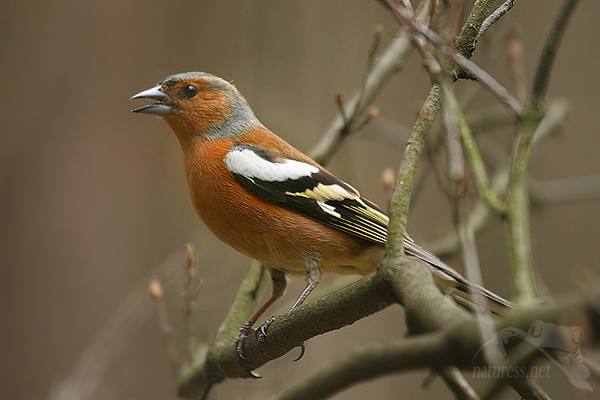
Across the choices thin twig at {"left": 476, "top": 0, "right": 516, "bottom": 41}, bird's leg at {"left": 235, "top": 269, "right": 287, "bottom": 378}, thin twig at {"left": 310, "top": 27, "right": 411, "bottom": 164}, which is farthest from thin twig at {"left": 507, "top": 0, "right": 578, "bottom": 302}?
bird's leg at {"left": 235, "top": 269, "right": 287, "bottom": 378}

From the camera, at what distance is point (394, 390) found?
639 centimetres

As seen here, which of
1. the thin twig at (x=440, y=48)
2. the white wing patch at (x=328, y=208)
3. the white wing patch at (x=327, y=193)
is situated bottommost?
the white wing patch at (x=328, y=208)

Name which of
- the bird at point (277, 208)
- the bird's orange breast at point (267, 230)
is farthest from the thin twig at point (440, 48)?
the bird's orange breast at point (267, 230)

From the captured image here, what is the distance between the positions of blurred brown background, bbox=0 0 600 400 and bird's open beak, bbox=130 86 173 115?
1862 mm

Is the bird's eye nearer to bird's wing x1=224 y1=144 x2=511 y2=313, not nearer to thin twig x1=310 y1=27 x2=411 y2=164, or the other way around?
bird's wing x1=224 y1=144 x2=511 y2=313

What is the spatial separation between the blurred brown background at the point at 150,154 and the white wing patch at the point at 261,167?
1921 mm

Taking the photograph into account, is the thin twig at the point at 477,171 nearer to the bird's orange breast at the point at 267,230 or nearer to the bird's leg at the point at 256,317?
the bird's orange breast at the point at 267,230

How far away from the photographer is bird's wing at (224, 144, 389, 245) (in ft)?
9.59

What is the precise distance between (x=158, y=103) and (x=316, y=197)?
1021 millimetres

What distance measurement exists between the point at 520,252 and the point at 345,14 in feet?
17.6

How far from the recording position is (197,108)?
3.27m

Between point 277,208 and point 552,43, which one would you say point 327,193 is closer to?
point 277,208

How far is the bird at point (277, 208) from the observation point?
2857 mm

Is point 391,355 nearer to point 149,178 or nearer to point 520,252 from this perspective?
point 520,252
